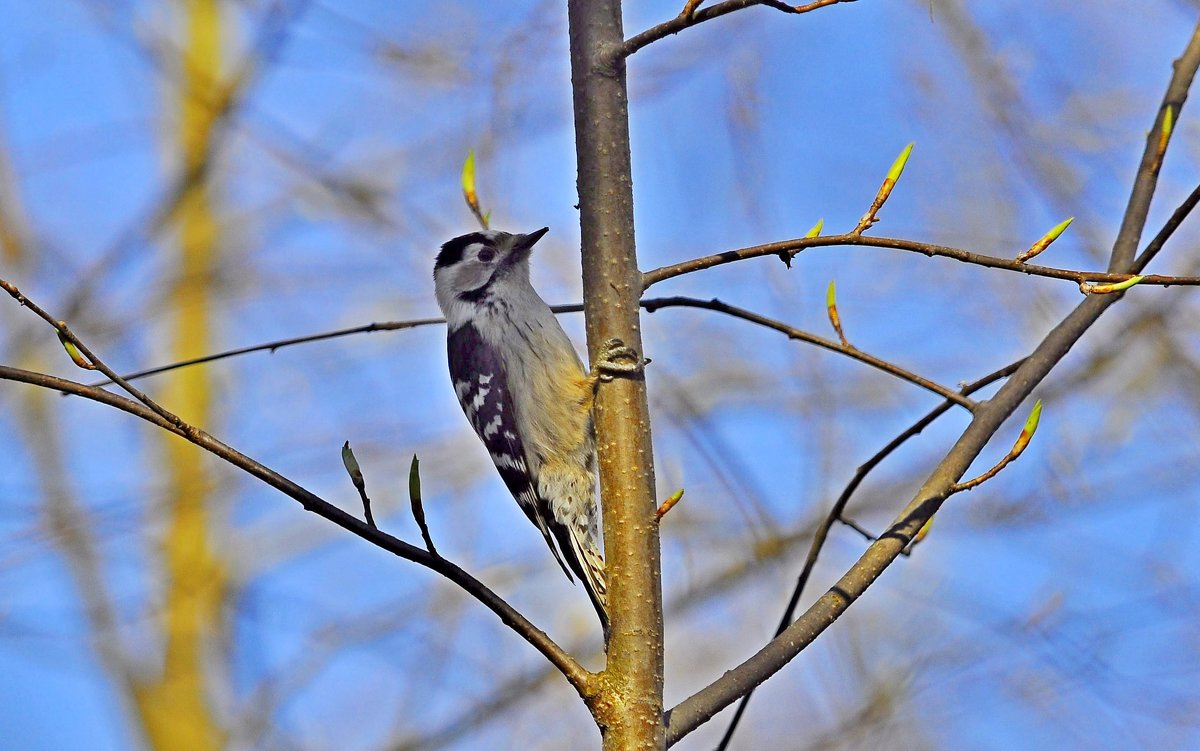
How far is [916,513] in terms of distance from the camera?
2.61 m

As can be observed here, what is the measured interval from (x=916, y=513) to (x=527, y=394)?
1.99m

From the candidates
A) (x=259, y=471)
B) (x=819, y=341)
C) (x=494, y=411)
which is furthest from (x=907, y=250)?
(x=494, y=411)

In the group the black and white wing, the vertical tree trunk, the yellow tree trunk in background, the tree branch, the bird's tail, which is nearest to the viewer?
the tree branch

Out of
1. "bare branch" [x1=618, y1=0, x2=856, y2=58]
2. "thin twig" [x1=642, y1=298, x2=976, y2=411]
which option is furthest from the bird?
"bare branch" [x1=618, y1=0, x2=856, y2=58]

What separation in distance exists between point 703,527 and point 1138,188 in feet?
12.0

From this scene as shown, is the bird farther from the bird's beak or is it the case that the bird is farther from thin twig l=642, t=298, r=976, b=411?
thin twig l=642, t=298, r=976, b=411

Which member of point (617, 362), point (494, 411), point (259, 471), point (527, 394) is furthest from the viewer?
point (494, 411)

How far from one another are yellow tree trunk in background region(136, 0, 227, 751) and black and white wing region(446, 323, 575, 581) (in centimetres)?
333

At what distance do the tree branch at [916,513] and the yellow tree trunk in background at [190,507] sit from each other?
5.62 m

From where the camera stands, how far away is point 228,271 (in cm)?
769

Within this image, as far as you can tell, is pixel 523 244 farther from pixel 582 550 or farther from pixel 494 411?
pixel 582 550

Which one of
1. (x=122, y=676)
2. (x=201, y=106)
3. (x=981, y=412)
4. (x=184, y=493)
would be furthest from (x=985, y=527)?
(x=201, y=106)

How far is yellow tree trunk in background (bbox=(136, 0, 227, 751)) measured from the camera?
7328mm

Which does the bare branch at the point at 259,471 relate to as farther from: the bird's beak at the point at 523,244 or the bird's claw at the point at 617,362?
the bird's beak at the point at 523,244
